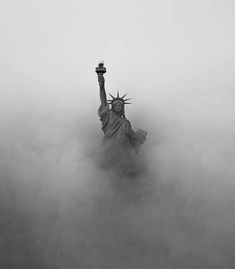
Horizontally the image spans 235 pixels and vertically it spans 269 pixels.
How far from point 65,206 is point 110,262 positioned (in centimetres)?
272

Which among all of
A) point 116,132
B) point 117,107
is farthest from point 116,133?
point 117,107

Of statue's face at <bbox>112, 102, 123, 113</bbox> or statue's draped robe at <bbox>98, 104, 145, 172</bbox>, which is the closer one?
statue's draped robe at <bbox>98, 104, 145, 172</bbox>

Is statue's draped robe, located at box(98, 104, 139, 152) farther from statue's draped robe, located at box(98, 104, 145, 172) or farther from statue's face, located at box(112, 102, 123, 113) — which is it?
statue's face, located at box(112, 102, 123, 113)

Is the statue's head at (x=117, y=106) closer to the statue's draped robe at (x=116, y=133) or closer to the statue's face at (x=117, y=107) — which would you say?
the statue's face at (x=117, y=107)

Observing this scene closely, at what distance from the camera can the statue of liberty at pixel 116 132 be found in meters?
18.7

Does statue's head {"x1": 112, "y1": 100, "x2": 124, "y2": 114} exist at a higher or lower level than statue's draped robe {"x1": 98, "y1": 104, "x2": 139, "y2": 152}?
higher

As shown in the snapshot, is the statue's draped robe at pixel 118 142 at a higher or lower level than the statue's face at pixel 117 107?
lower

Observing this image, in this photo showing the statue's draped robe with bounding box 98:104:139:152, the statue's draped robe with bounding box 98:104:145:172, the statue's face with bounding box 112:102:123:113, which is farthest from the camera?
the statue's face with bounding box 112:102:123:113

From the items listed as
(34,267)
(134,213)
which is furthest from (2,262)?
(134,213)

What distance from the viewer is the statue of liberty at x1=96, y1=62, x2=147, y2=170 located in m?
18.7

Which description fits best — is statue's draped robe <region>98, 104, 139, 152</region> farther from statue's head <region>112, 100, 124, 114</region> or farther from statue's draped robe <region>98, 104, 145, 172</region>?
statue's head <region>112, 100, 124, 114</region>

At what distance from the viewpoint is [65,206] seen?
19406 mm

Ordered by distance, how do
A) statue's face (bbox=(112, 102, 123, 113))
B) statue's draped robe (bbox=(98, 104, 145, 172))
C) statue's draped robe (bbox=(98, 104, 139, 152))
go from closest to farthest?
1. statue's draped robe (bbox=(98, 104, 145, 172))
2. statue's draped robe (bbox=(98, 104, 139, 152))
3. statue's face (bbox=(112, 102, 123, 113))

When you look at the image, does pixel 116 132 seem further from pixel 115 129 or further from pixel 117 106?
pixel 117 106
